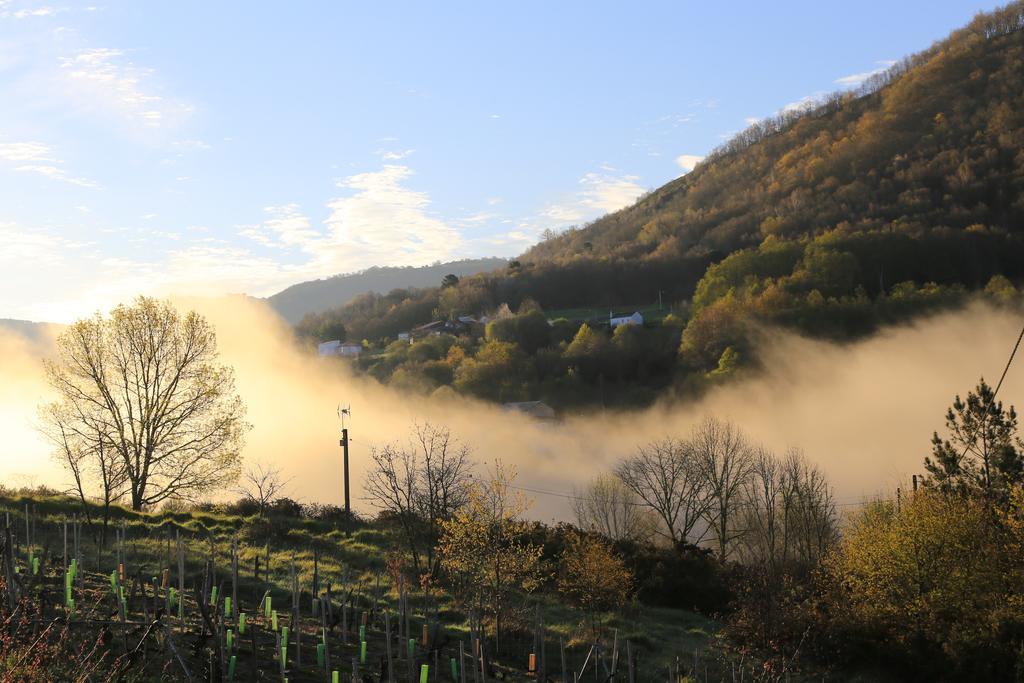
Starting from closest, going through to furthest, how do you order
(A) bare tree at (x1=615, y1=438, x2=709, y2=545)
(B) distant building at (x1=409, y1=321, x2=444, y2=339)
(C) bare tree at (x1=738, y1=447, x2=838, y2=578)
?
1. (C) bare tree at (x1=738, y1=447, x2=838, y2=578)
2. (A) bare tree at (x1=615, y1=438, x2=709, y2=545)
3. (B) distant building at (x1=409, y1=321, x2=444, y2=339)

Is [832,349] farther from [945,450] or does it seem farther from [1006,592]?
[1006,592]

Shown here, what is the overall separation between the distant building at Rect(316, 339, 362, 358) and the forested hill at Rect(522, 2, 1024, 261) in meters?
49.1

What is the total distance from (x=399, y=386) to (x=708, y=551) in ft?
254

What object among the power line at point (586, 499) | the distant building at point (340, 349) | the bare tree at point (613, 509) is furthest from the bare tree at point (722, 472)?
the distant building at point (340, 349)

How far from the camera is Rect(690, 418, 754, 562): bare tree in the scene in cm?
5750

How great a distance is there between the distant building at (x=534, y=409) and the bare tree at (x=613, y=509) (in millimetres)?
33700

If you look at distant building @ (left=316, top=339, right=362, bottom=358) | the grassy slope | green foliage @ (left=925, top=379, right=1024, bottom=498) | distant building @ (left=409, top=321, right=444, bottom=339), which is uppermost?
distant building @ (left=409, top=321, right=444, bottom=339)

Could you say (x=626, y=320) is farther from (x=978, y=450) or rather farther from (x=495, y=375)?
(x=978, y=450)

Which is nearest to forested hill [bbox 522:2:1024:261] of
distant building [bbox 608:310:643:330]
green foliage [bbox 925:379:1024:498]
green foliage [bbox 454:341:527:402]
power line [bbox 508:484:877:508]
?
distant building [bbox 608:310:643:330]

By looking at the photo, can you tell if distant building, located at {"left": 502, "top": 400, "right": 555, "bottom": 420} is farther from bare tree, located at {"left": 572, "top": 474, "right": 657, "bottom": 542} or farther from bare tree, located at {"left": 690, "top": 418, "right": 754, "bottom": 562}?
bare tree, located at {"left": 572, "top": 474, "right": 657, "bottom": 542}

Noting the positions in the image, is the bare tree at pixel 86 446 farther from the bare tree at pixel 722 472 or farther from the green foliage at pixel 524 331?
the green foliage at pixel 524 331

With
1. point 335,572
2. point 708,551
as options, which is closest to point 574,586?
point 335,572

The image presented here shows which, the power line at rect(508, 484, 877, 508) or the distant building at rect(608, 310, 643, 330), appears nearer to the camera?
the power line at rect(508, 484, 877, 508)

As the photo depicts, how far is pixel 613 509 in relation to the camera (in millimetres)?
61500
